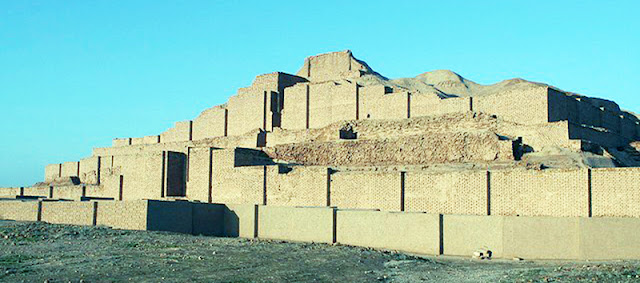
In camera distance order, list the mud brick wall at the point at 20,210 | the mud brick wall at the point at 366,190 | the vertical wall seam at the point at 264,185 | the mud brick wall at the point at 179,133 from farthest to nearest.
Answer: the mud brick wall at the point at 179,133
the vertical wall seam at the point at 264,185
the mud brick wall at the point at 20,210
the mud brick wall at the point at 366,190

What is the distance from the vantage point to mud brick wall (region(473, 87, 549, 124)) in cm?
1859

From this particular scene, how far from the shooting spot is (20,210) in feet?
54.5

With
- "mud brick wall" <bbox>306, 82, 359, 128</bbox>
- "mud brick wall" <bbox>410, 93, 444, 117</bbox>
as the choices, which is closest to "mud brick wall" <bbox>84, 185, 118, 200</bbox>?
"mud brick wall" <bbox>306, 82, 359, 128</bbox>

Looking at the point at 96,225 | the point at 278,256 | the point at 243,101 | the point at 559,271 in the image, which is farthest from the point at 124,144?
the point at 559,271

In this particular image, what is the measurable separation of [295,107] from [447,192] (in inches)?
456

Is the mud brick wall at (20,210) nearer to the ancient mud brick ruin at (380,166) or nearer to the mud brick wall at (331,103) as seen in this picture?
the ancient mud brick ruin at (380,166)

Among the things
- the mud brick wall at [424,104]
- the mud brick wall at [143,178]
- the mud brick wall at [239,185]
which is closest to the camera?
the mud brick wall at [239,185]

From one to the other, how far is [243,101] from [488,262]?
1761 cm

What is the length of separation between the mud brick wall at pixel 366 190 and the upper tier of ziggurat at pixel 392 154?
0.08 feet

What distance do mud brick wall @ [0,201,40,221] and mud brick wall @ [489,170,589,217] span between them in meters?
10.7

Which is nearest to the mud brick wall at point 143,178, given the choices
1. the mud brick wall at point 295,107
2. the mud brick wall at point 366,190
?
the mud brick wall at point 295,107

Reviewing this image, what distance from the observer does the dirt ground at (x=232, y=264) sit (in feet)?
27.8

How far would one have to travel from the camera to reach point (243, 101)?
27.4 m

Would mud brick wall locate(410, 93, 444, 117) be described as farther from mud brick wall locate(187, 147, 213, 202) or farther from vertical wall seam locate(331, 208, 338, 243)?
vertical wall seam locate(331, 208, 338, 243)
